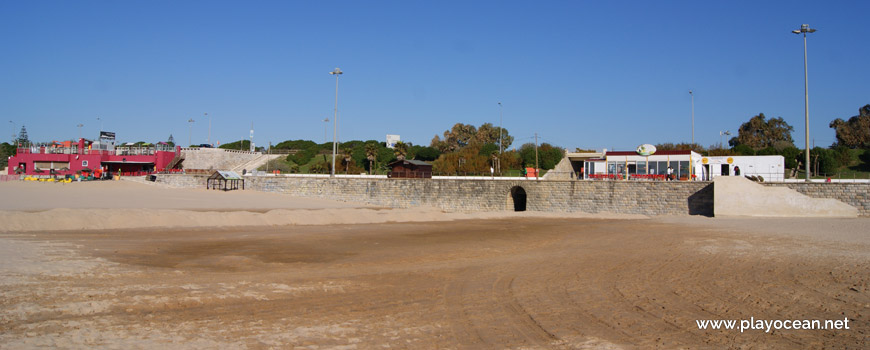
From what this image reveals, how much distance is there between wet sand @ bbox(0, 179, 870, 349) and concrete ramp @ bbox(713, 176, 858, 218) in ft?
33.9

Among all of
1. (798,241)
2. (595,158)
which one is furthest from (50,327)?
(595,158)

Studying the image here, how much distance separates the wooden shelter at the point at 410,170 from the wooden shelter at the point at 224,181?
12.3 m

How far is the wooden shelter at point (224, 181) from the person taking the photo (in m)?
39.9

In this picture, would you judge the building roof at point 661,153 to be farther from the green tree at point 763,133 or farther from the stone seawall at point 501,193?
the green tree at point 763,133

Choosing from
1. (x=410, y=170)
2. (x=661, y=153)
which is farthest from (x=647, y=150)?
(x=410, y=170)

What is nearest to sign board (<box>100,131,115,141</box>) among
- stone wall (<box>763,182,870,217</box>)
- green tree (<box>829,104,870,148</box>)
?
stone wall (<box>763,182,870,217</box>)

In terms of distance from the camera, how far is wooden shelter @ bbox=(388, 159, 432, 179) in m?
42.0

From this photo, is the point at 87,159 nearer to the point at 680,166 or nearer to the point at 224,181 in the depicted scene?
the point at 224,181

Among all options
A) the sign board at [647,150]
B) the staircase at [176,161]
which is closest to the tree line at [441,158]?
the staircase at [176,161]

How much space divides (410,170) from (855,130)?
59.8 metres

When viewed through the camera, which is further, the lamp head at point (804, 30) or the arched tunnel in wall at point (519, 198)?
the arched tunnel in wall at point (519, 198)

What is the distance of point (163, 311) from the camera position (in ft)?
24.6

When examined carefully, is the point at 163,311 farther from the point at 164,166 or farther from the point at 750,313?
the point at 164,166

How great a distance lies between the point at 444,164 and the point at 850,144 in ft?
172
